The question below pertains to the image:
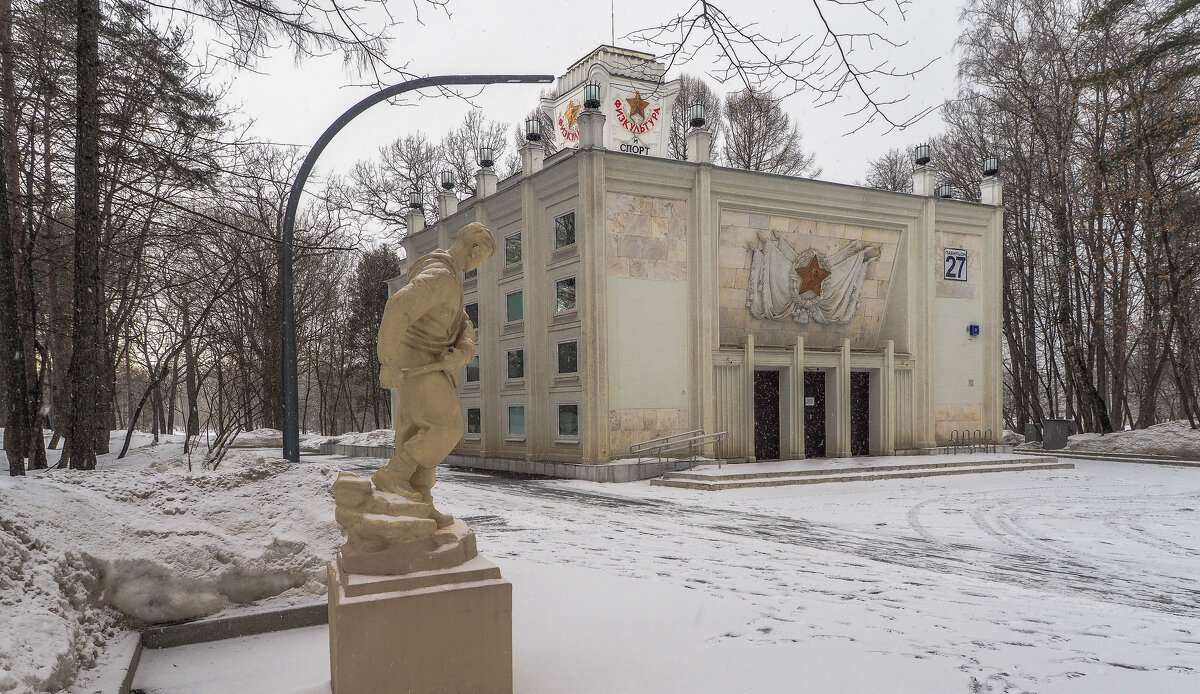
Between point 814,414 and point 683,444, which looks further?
point 814,414

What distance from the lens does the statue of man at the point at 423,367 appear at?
14.0 ft

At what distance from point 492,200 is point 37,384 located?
13198 mm

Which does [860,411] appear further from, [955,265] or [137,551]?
[137,551]

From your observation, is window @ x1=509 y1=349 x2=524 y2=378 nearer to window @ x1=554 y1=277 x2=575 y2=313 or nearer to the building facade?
the building facade

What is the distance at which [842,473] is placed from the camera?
56.4 feet

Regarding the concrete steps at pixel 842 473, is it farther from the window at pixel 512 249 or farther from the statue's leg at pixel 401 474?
the statue's leg at pixel 401 474

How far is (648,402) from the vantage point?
18.1 m

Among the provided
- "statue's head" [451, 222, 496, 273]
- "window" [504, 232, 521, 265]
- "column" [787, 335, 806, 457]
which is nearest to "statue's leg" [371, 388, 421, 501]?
"statue's head" [451, 222, 496, 273]

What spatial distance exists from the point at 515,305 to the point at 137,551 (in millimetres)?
16451

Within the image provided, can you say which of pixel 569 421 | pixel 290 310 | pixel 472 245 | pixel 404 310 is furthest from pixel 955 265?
pixel 404 310

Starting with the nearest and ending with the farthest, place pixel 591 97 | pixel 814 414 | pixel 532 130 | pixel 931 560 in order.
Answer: pixel 931 560 < pixel 591 97 < pixel 532 130 < pixel 814 414

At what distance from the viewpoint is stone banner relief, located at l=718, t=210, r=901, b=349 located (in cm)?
1964

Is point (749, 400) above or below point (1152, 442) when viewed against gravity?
above

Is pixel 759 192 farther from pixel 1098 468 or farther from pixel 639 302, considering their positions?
pixel 1098 468
